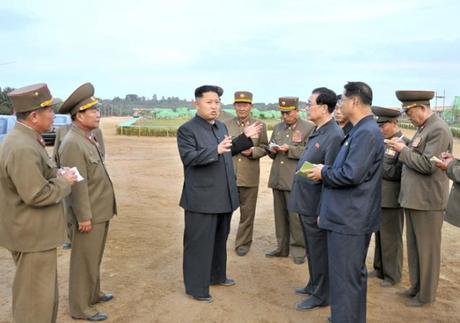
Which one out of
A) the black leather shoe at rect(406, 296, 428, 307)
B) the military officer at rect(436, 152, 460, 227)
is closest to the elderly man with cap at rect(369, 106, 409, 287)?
the black leather shoe at rect(406, 296, 428, 307)

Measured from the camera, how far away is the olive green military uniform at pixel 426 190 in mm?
4742

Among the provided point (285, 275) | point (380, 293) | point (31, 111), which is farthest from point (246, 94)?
point (31, 111)

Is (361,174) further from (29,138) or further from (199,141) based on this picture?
(29,138)

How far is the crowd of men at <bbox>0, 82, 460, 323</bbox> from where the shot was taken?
3600mm

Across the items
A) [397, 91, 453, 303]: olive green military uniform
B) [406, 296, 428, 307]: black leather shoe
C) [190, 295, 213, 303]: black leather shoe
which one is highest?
[397, 91, 453, 303]: olive green military uniform

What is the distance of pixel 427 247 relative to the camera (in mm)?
4898

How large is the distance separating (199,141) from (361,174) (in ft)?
6.03

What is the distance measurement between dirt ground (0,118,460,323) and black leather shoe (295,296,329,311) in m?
0.08

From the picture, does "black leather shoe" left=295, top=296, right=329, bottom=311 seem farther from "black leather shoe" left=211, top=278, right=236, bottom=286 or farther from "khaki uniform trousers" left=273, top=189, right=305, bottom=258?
"khaki uniform trousers" left=273, top=189, right=305, bottom=258

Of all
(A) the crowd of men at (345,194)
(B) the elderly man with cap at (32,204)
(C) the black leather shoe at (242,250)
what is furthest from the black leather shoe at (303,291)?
(B) the elderly man with cap at (32,204)

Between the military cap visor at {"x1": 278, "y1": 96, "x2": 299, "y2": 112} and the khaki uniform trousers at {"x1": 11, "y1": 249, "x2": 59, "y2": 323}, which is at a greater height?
the military cap visor at {"x1": 278, "y1": 96, "x2": 299, "y2": 112}

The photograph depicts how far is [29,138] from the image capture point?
3.53m

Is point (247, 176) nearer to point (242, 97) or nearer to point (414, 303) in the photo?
point (242, 97)

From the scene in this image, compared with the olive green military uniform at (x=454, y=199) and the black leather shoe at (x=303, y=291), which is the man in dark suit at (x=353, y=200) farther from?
the black leather shoe at (x=303, y=291)
